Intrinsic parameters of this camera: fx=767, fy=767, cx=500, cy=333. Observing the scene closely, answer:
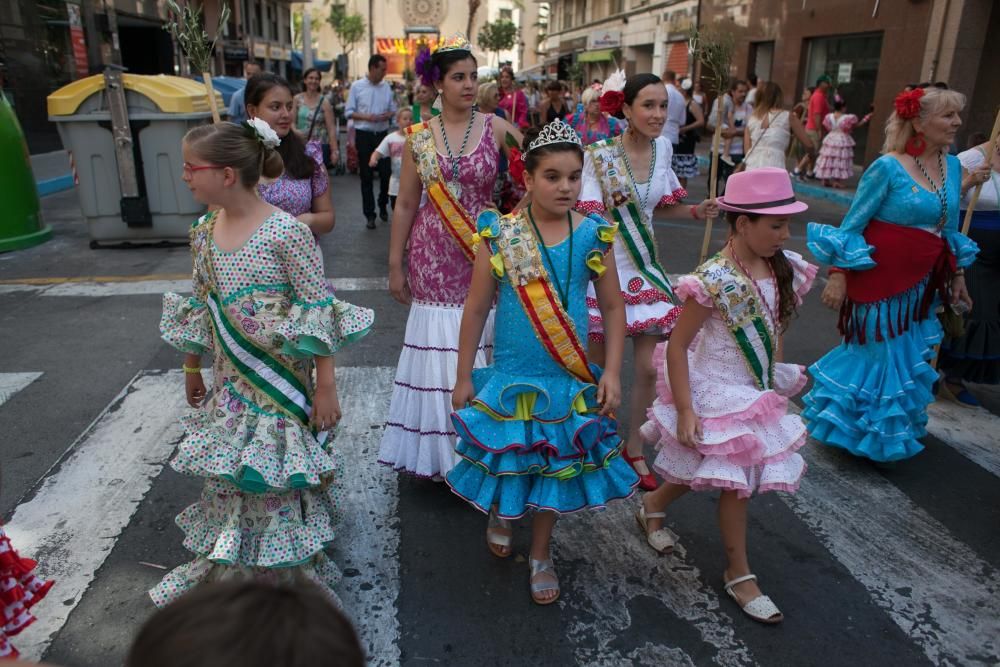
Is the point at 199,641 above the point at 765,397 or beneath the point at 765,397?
above

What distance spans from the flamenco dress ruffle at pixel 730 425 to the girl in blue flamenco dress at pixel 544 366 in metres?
0.26

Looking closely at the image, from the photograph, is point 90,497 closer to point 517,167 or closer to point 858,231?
point 517,167

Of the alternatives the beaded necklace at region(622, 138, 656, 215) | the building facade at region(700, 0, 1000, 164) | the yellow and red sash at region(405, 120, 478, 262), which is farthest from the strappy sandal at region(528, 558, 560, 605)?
the building facade at region(700, 0, 1000, 164)

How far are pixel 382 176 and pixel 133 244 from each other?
367cm

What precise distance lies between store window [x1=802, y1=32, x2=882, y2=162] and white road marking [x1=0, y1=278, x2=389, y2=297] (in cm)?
1505

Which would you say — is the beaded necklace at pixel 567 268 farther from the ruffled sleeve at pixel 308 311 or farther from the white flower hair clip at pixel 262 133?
the white flower hair clip at pixel 262 133

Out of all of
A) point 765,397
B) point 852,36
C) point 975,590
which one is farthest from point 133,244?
point 852,36

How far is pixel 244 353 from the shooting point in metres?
2.68

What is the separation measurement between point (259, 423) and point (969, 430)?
4218 millimetres

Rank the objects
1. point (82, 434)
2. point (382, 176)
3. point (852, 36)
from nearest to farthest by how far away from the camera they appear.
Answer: point (82, 434) < point (382, 176) < point (852, 36)

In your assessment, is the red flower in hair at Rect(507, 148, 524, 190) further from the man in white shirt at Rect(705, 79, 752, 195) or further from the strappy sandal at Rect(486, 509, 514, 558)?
the man in white shirt at Rect(705, 79, 752, 195)

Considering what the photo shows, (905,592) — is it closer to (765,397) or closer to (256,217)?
(765,397)

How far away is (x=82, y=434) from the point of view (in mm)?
4348

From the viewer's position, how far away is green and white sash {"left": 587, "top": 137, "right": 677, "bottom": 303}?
374cm
